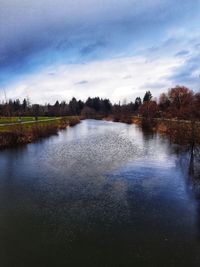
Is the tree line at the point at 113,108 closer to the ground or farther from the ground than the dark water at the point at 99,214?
farther from the ground

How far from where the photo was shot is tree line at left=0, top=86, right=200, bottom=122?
67.6 metres

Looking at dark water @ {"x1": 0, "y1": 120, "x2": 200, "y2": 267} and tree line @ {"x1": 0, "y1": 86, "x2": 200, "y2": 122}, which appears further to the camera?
tree line @ {"x1": 0, "y1": 86, "x2": 200, "y2": 122}

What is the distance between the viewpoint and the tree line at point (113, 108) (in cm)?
6756

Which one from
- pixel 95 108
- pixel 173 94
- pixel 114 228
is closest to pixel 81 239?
pixel 114 228

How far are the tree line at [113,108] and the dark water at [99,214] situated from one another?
117ft

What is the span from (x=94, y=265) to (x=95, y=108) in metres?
131

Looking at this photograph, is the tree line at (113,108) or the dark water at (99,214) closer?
the dark water at (99,214)

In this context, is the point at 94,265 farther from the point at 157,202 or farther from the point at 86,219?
the point at 157,202

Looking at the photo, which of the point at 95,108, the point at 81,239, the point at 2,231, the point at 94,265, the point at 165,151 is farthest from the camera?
the point at 95,108

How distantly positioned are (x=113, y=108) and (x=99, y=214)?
120738 millimetres

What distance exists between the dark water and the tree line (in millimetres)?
35598

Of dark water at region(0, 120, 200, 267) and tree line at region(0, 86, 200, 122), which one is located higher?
tree line at region(0, 86, 200, 122)

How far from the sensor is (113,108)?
428 ft

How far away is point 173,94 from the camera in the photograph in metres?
70.9
